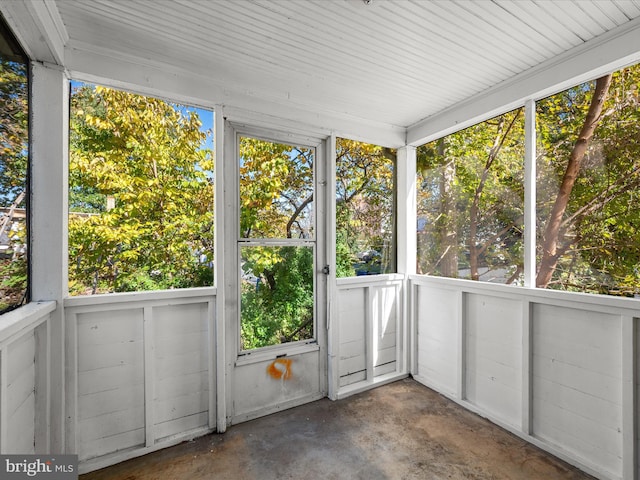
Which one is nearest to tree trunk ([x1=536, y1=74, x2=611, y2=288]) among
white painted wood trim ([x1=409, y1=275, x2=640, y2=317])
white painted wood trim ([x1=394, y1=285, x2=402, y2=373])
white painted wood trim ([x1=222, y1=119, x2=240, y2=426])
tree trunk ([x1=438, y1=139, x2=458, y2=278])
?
white painted wood trim ([x1=409, y1=275, x2=640, y2=317])

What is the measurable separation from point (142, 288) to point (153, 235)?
36cm

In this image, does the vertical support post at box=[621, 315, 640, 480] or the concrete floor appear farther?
the concrete floor

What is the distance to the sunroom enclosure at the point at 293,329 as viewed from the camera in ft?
5.63

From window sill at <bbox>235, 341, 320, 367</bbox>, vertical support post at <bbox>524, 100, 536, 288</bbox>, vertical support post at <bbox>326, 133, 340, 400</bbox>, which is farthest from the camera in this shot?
vertical support post at <bbox>326, 133, 340, 400</bbox>

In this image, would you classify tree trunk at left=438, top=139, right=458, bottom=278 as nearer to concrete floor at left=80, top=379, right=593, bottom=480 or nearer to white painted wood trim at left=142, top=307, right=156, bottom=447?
concrete floor at left=80, top=379, right=593, bottom=480

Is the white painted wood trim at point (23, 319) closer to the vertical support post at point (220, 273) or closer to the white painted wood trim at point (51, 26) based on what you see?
the vertical support post at point (220, 273)

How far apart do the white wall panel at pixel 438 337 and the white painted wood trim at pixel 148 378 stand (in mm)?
2316

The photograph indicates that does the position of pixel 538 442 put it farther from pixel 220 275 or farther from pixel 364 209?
pixel 220 275

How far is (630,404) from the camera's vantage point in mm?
1689

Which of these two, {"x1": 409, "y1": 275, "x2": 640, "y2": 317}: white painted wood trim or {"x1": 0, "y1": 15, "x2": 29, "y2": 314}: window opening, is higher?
{"x1": 0, "y1": 15, "x2": 29, "y2": 314}: window opening

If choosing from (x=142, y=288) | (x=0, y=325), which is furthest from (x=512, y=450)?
(x=0, y=325)

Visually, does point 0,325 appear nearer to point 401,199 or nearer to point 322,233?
point 322,233

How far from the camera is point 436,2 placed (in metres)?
1.54

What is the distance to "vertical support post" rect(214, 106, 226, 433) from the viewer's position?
7.36 ft
